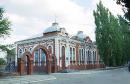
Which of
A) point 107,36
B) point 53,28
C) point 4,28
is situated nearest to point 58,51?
point 53,28

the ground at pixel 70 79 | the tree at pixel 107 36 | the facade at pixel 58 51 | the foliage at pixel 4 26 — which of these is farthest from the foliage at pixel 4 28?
the tree at pixel 107 36

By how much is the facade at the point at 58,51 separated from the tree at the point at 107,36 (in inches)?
179

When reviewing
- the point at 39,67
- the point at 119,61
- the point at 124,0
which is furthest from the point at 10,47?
the point at 119,61

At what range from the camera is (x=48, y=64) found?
3975cm

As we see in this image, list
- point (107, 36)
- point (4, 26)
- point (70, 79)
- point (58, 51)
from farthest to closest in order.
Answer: point (107, 36) < point (58, 51) < point (4, 26) < point (70, 79)

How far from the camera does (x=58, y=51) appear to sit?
46.7 meters

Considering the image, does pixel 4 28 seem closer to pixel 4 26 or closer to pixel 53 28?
pixel 4 26

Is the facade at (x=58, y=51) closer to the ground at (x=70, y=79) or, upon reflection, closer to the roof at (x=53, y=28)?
the roof at (x=53, y=28)

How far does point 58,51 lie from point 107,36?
10157 mm

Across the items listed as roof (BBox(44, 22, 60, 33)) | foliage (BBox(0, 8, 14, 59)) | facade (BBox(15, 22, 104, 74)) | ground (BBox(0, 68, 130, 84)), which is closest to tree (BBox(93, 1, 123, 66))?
facade (BBox(15, 22, 104, 74))

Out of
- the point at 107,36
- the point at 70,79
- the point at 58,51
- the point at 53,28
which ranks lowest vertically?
the point at 70,79

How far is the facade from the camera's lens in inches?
1640

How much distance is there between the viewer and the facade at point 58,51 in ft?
137

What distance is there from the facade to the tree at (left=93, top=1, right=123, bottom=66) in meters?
4.55
